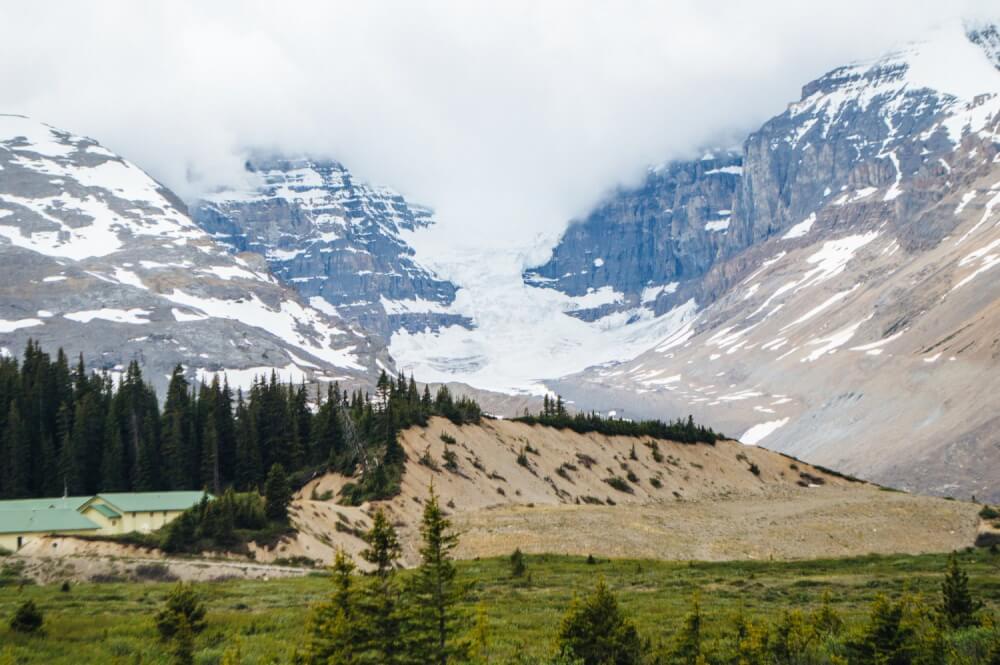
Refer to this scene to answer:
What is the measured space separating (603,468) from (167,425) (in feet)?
145

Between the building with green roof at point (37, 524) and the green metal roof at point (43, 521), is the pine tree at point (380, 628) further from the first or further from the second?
the green metal roof at point (43, 521)

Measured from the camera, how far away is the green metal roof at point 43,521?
52.0m

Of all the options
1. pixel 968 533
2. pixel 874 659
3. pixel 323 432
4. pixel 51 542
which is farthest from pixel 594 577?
pixel 323 432

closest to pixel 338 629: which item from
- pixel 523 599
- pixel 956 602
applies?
pixel 956 602

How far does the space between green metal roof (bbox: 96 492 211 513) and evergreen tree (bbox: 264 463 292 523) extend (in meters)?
8.60

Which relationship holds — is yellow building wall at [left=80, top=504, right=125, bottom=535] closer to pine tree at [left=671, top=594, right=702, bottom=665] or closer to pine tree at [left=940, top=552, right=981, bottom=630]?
pine tree at [left=671, top=594, right=702, bottom=665]

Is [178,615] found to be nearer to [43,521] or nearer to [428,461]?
[43,521]

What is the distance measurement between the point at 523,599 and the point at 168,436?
61.0 metres

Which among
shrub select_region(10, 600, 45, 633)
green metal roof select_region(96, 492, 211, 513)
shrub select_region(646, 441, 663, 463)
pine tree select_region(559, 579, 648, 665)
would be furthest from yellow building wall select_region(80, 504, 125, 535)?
shrub select_region(646, 441, 663, 463)

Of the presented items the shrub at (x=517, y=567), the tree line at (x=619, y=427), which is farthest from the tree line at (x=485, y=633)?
the tree line at (x=619, y=427)

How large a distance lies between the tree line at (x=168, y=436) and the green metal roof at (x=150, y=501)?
14.4 m

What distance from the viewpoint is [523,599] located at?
3472 centimetres

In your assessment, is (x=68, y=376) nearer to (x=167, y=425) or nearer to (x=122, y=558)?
(x=167, y=425)

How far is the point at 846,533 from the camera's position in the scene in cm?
6319
